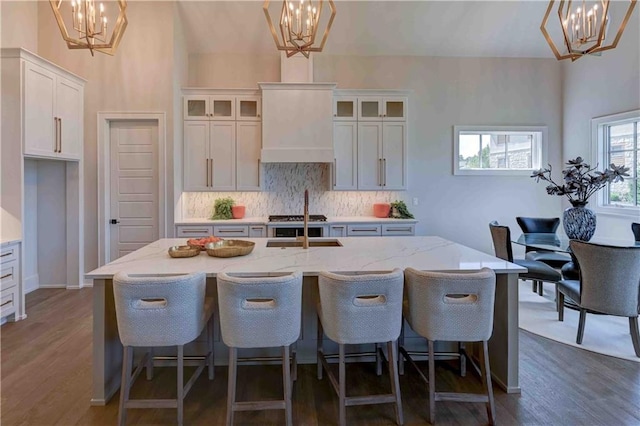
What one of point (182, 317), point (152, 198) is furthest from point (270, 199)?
point (182, 317)

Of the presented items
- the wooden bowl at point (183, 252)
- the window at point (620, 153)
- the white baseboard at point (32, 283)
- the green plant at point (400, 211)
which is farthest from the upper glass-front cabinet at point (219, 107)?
the window at point (620, 153)

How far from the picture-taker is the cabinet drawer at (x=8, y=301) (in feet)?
12.1

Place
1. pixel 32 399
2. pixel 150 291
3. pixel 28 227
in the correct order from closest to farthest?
pixel 150 291 → pixel 32 399 → pixel 28 227

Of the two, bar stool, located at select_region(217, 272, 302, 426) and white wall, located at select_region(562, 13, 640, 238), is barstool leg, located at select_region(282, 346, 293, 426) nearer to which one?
bar stool, located at select_region(217, 272, 302, 426)

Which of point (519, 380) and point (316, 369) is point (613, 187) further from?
point (316, 369)

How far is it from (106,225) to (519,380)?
5.20m

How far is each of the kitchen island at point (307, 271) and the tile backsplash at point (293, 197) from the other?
9.45ft

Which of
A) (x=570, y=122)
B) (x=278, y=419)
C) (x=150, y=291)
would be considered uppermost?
(x=570, y=122)

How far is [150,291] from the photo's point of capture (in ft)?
6.66

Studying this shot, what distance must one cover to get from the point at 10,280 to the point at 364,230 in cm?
416

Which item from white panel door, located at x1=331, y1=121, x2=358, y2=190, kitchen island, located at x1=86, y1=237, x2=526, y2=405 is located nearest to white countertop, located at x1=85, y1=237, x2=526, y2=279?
kitchen island, located at x1=86, y1=237, x2=526, y2=405

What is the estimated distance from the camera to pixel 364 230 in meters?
5.32

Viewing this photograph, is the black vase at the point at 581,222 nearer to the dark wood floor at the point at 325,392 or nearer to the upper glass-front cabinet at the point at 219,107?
the dark wood floor at the point at 325,392

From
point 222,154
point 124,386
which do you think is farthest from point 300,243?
point 222,154
